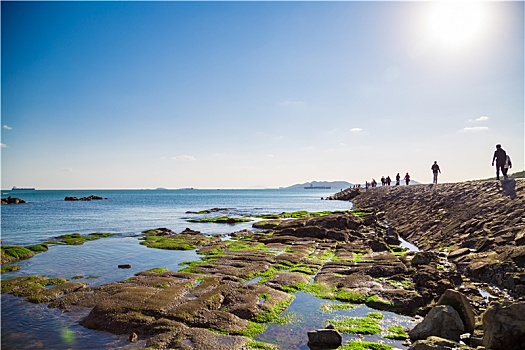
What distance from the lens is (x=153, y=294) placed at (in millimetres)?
17047

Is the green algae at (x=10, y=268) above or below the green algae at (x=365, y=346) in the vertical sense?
below

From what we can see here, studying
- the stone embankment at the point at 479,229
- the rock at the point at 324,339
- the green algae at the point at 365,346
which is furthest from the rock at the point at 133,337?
the stone embankment at the point at 479,229

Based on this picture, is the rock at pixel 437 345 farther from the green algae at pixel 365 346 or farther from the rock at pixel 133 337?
the rock at pixel 133 337

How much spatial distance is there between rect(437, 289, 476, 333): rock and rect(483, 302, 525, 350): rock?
→ 4.54ft

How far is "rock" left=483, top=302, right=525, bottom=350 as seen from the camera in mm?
10250

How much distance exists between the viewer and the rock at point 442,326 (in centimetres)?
1183

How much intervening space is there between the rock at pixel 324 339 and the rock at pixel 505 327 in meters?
4.69

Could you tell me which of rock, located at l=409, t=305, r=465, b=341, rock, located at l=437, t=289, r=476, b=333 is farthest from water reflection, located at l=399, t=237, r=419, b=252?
rock, located at l=409, t=305, r=465, b=341

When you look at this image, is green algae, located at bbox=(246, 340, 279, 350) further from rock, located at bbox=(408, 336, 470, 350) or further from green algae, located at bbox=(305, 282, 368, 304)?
green algae, located at bbox=(305, 282, 368, 304)

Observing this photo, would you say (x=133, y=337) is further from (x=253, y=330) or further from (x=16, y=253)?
(x=16, y=253)

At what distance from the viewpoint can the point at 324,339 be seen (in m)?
11.9

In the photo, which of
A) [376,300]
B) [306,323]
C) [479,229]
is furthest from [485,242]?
[306,323]

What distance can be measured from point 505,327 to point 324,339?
5.69m

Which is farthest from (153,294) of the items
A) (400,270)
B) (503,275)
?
(503,275)
